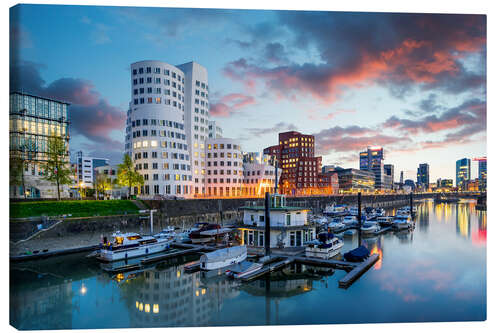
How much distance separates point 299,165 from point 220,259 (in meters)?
151

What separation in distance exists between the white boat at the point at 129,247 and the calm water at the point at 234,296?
170 centimetres

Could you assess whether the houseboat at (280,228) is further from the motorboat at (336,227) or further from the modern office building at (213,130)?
the modern office building at (213,130)

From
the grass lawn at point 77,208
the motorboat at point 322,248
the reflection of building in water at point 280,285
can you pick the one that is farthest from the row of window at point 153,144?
the reflection of building in water at point 280,285

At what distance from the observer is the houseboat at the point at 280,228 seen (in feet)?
108

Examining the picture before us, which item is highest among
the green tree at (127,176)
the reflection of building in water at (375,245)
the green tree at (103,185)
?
the green tree at (127,176)

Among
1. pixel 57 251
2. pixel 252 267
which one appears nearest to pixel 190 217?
pixel 57 251

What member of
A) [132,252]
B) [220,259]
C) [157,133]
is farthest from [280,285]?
[157,133]

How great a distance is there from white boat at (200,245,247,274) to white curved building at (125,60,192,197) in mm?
48390

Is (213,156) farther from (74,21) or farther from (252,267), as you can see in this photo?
(74,21)

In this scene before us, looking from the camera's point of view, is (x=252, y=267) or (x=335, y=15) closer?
(x=335, y=15)

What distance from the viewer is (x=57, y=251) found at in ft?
104

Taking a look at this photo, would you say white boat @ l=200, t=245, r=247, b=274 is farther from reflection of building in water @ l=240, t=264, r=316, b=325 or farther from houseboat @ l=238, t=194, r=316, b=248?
houseboat @ l=238, t=194, r=316, b=248

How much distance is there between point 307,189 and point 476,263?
136m
